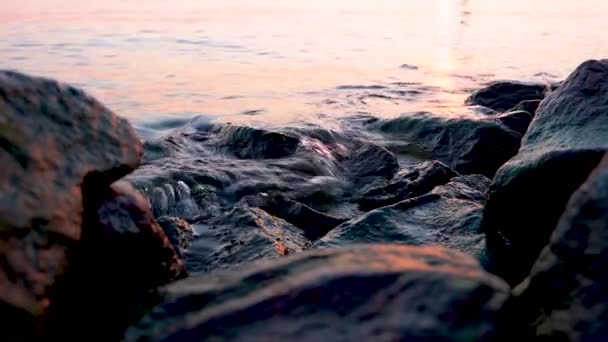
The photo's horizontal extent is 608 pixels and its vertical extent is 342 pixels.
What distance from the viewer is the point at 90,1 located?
2267cm

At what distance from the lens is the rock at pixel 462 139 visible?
5898 millimetres

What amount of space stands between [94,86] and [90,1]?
577 inches

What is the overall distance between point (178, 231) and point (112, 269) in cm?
151

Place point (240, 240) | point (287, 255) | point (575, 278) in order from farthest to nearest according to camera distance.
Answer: point (240, 240) → point (287, 255) → point (575, 278)

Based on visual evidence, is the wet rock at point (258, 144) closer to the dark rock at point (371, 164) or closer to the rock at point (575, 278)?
the dark rock at point (371, 164)

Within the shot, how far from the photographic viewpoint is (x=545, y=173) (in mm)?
2836

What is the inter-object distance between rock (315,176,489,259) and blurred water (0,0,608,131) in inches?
169

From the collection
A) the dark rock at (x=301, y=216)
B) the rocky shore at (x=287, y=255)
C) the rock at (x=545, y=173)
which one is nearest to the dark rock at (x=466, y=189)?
the rocky shore at (x=287, y=255)

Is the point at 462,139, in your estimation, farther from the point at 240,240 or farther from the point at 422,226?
the point at 240,240

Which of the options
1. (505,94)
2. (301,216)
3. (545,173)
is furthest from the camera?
(505,94)

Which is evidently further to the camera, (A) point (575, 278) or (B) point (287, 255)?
(B) point (287, 255)

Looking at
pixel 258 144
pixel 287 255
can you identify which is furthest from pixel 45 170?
pixel 258 144

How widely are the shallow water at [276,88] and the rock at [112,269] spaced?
1058 millimetres

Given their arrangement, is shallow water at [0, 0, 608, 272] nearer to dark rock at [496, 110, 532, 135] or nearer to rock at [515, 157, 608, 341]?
dark rock at [496, 110, 532, 135]
